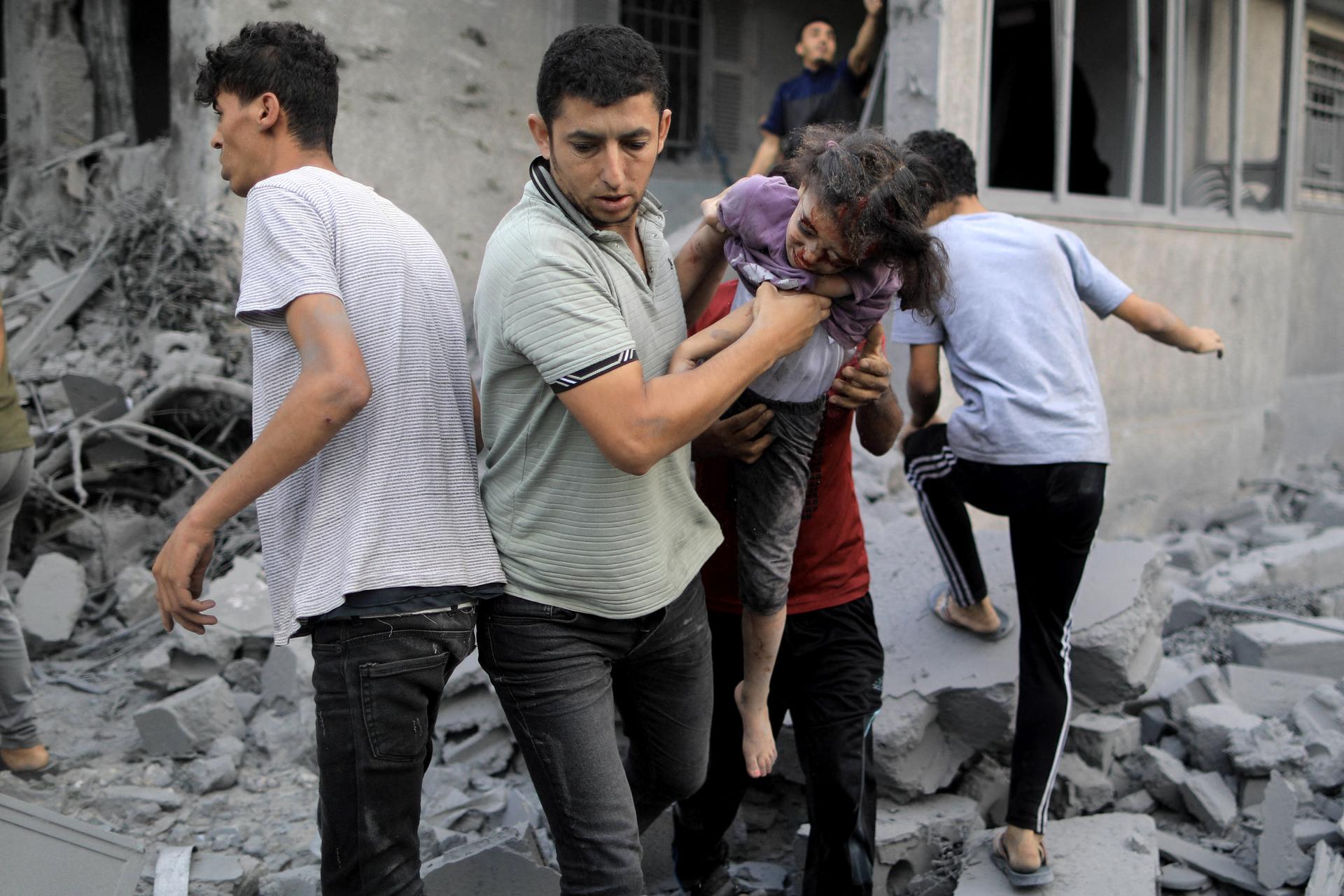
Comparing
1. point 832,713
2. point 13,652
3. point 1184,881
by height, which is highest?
point 832,713

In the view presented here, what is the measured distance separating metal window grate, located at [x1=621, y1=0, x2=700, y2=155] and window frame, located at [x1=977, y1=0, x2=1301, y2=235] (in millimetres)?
2345

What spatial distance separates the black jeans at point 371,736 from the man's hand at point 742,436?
684 mm

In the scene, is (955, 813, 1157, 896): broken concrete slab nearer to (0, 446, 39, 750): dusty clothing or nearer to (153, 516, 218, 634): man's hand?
(153, 516, 218, 634): man's hand

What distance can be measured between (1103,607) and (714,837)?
1.56 meters

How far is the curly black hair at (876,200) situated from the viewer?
2.04m

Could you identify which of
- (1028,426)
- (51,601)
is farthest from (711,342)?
(51,601)

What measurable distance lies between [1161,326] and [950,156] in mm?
802

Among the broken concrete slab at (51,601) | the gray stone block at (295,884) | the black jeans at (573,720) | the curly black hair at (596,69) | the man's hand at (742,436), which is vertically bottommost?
the gray stone block at (295,884)

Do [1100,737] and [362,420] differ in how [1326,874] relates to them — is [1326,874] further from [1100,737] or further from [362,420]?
[362,420]

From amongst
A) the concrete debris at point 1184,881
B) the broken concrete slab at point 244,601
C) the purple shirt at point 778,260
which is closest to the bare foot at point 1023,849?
the concrete debris at point 1184,881

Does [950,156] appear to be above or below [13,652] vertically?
above

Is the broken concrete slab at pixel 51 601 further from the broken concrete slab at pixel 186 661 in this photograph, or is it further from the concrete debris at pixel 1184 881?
the concrete debris at pixel 1184 881

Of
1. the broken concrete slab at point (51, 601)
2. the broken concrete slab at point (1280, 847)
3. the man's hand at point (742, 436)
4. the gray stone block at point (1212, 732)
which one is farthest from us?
the broken concrete slab at point (51, 601)

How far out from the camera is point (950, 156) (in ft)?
10.3
